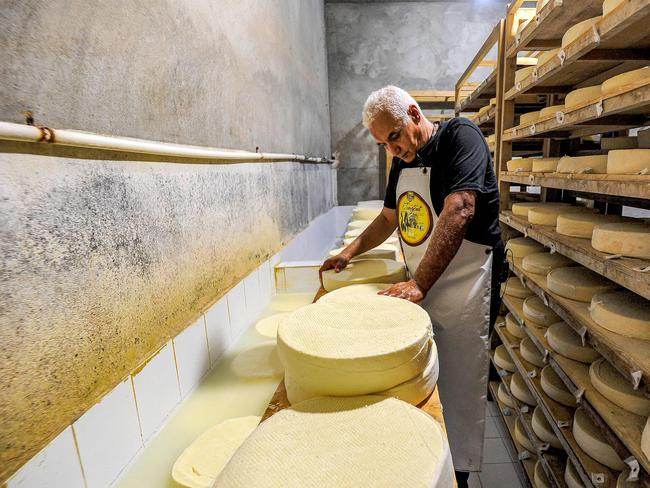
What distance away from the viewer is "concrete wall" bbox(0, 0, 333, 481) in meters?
0.67

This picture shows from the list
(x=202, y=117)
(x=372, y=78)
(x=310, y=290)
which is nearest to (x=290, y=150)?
(x=310, y=290)

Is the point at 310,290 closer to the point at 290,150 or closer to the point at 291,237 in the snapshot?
the point at 291,237

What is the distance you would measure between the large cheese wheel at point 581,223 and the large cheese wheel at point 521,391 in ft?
3.68

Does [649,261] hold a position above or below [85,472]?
above

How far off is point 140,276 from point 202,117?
2.29ft

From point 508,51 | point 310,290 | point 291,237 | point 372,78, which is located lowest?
point 310,290

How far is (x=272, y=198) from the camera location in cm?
237

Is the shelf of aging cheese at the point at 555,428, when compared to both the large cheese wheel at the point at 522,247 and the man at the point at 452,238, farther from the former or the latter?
the large cheese wheel at the point at 522,247

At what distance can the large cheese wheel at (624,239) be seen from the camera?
1.51 meters

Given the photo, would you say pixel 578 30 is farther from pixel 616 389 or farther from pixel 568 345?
pixel 616 389

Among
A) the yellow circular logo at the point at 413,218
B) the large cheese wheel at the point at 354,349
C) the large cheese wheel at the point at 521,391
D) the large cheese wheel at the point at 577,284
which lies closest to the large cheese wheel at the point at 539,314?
the large cheese wheel at the point at 577,284

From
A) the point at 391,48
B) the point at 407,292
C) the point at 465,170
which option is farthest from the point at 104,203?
the point at 391,48

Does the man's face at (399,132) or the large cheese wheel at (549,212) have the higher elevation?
the man's face at (399,132)

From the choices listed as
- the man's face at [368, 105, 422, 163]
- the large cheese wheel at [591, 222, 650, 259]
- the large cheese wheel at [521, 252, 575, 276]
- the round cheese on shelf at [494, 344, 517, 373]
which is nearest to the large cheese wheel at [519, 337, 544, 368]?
the round cheese on shelf at [494, 344, 517, 373]
